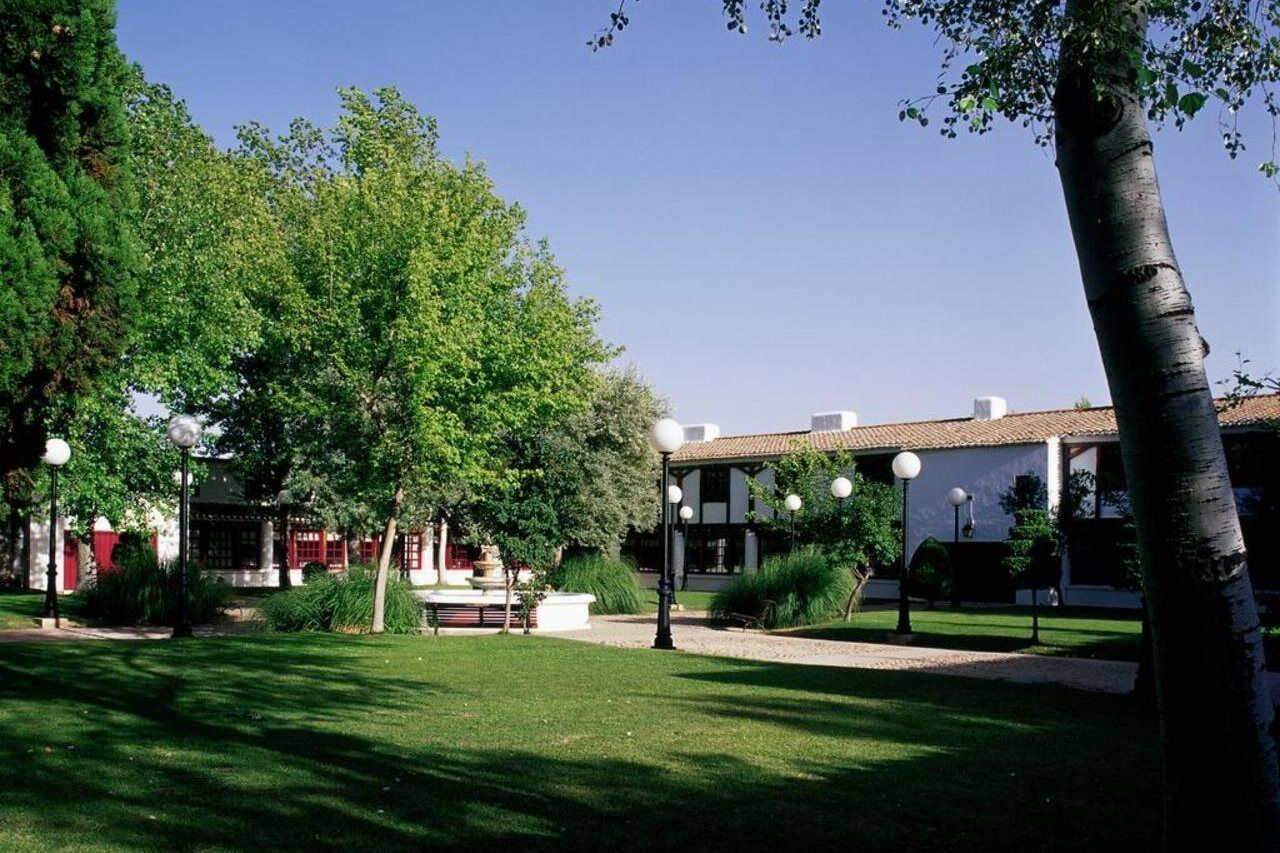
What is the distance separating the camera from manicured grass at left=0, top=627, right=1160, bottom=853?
215 inches

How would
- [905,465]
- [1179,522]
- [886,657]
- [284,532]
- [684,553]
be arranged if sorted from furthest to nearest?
[684,553]
[284,532]
[905,465]
[886,657]
[1179,522]

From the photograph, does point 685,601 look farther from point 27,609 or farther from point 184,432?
point 184,432

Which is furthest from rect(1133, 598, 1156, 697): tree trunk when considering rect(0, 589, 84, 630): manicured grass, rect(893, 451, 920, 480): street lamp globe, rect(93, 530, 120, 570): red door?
rect(93, 530, 120, 570): red door

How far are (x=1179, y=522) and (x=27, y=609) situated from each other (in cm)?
2395

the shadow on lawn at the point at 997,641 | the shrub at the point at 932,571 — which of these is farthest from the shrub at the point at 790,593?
the shrub at the point at 932,571

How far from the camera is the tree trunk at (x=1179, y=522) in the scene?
3.56 m

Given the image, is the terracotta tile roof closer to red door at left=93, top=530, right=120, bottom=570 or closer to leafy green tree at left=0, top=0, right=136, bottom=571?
red door at left=93, top=530, right=120, bottom=570

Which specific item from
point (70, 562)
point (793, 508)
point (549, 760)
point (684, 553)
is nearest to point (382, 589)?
point (549, 760)

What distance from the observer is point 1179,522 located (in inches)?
142

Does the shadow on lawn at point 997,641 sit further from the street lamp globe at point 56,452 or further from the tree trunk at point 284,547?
the tree trunk at point 284,547

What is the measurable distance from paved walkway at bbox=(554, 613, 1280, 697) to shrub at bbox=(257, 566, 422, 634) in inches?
107

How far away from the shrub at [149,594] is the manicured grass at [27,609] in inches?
41.3

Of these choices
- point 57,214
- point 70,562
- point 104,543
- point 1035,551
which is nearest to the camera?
point 57,214

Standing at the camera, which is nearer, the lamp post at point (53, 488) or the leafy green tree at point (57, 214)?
the leafy green tree at point (57, 214)
